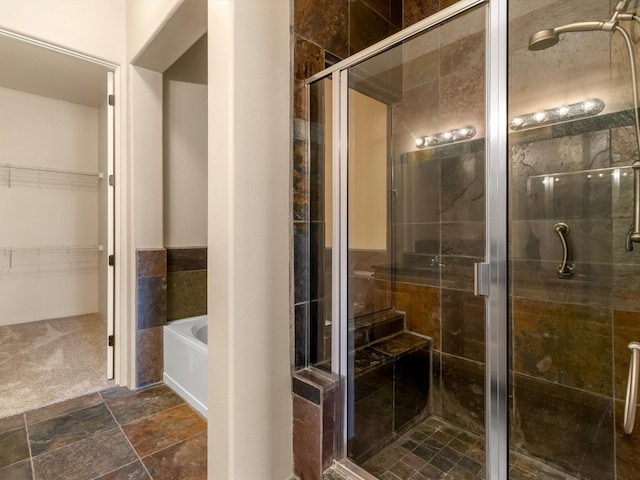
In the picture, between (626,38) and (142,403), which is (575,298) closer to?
(626,38)

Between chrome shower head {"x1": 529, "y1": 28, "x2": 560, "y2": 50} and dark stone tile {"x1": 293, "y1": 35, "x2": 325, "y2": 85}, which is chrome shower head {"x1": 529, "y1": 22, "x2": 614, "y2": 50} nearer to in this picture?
chrome shower head {"x1": 529, "y1": 28, "x2": 560, "y2": 50}

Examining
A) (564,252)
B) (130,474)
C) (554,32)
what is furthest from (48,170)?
(564,252)

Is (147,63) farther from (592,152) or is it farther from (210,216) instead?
(592,152)

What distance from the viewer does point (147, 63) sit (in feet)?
7.19

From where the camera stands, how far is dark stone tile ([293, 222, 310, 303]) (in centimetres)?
141

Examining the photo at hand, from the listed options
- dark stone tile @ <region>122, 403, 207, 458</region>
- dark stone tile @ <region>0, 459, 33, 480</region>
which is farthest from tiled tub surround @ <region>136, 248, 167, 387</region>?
dark stone tile @ <region>0, 459, 33, 480</region>

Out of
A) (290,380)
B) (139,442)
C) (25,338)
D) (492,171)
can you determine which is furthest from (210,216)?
(25,338)

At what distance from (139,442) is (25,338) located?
2456 mm

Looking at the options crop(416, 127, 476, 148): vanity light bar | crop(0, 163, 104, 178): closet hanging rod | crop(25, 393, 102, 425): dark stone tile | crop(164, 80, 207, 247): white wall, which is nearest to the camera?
crop(416, 127, 476, 148): vanity light bar

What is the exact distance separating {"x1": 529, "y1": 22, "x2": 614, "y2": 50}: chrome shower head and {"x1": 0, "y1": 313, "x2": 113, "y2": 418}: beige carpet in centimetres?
330

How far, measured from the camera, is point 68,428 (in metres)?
1.77

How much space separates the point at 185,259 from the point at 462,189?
7.05 ft

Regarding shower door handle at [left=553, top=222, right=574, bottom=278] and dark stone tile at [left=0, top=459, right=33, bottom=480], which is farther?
shower door handle at [left=553, top=222, right=574, bottom=278]

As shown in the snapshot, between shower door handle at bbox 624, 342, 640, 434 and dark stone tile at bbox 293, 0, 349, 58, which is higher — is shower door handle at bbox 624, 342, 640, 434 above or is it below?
below
